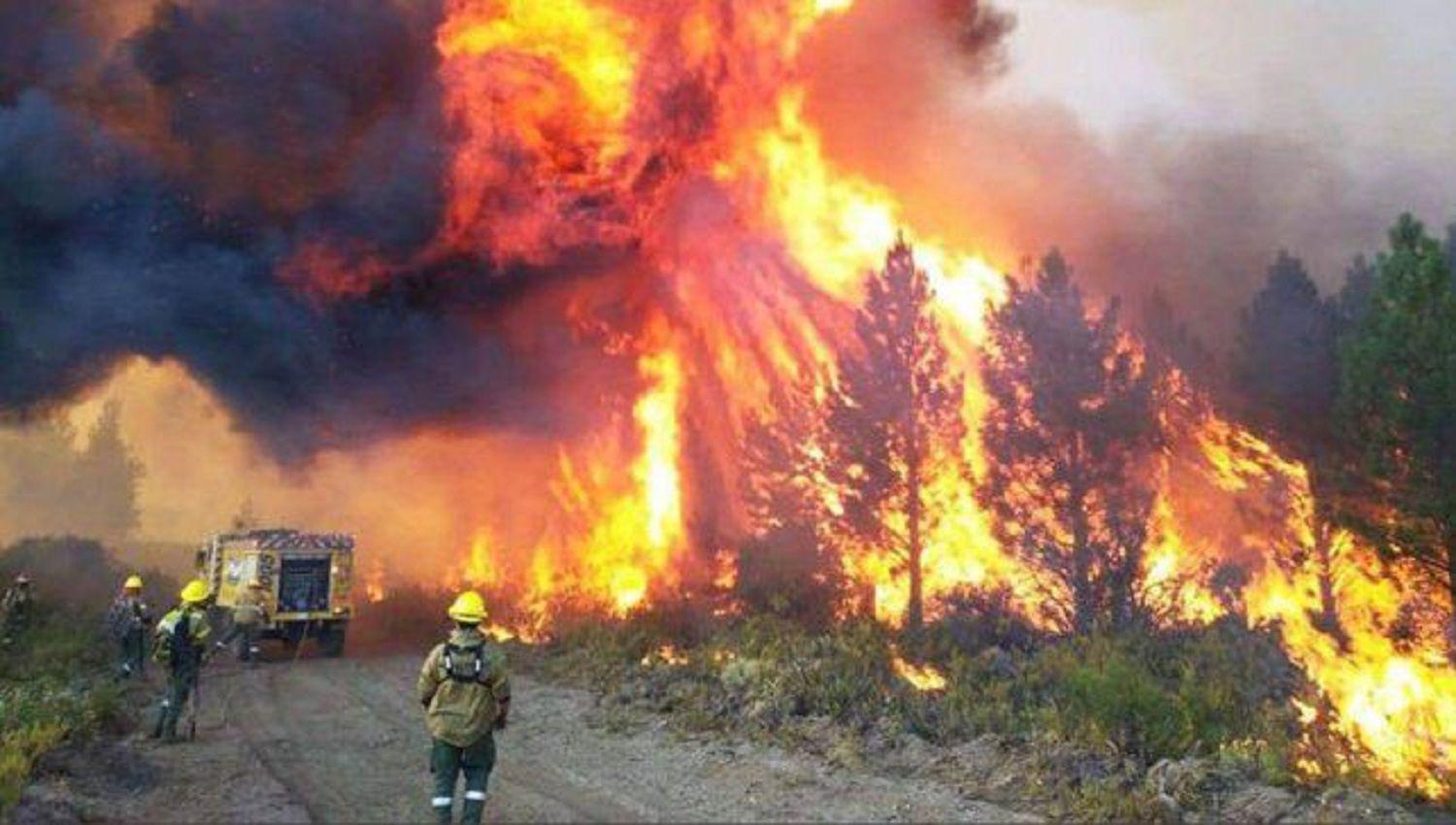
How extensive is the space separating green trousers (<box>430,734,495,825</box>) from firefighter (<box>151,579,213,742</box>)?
7.03 m

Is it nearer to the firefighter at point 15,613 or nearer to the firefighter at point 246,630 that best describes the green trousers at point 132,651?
the firefighter at point 246,630

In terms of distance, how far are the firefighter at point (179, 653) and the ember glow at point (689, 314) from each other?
1155cm

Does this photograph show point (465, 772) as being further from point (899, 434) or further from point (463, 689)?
point (899, 434)

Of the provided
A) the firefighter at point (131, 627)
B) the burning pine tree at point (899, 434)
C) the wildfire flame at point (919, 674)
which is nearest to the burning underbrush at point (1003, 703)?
the wildfire flame at point (919, 674)

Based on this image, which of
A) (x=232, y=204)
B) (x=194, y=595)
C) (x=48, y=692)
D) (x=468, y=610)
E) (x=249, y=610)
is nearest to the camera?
(x=468, y=610)

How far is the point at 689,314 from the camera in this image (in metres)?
33.7

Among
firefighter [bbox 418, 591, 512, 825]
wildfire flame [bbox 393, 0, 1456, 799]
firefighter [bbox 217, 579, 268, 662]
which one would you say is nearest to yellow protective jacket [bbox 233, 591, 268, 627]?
firefighter [bbox 217, 579, 268, 662]

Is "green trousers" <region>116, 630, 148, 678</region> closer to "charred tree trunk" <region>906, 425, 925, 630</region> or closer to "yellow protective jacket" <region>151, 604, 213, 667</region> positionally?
"yellow protective jacket" <region>151, 604, 213, 667</region>

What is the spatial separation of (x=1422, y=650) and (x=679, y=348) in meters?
23.1

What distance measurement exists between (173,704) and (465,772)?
7.32 meters

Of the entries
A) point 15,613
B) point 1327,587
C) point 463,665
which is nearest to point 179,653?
point 463,665

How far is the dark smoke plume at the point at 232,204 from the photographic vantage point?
27.6 metres

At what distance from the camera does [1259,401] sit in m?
25.5

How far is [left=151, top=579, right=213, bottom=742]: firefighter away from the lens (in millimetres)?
13641
